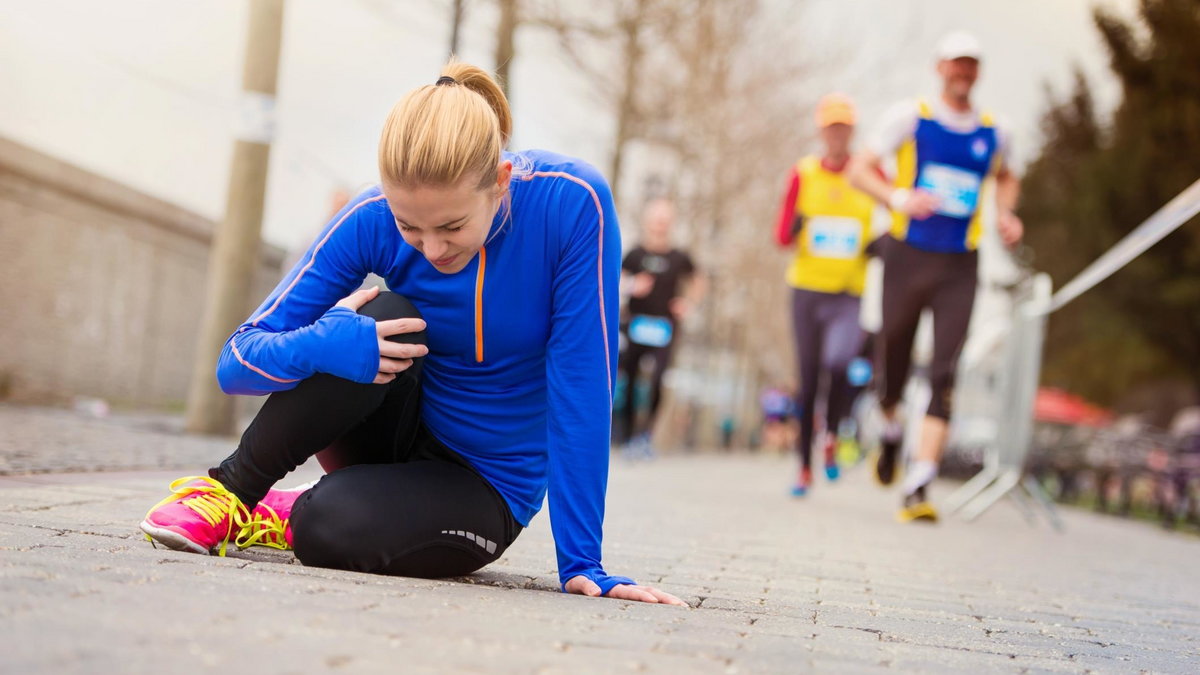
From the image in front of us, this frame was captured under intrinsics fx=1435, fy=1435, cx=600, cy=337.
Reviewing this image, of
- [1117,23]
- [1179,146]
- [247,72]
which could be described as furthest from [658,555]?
[1117,23]

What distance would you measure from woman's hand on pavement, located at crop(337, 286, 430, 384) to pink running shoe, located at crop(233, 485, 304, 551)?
473mm

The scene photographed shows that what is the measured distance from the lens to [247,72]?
28.8ft

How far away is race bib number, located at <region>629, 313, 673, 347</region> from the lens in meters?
13.4

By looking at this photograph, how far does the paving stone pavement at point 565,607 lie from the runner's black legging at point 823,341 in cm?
287

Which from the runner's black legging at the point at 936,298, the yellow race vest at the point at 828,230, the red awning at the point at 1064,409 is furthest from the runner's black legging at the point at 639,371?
the red awning at the point at 1064,409

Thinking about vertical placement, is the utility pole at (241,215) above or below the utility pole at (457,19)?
below

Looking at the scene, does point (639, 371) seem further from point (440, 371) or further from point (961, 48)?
point (440, 371)

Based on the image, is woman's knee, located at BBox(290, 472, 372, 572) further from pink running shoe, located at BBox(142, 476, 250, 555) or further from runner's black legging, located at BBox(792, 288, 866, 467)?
runner's black legging, located at BBox(792, 288, 866, 467)

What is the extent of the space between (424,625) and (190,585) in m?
0.47

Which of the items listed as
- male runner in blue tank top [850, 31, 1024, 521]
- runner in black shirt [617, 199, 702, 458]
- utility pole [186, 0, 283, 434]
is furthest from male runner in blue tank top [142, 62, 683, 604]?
runner in black shirt [617, 199, 702, 458]

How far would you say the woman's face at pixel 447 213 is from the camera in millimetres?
2934

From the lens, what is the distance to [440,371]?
3459 millimetres

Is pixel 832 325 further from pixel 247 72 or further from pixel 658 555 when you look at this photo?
pixel 658 555

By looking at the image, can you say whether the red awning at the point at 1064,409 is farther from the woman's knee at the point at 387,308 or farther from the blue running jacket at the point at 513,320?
the woman's knee at the point at 387,308
